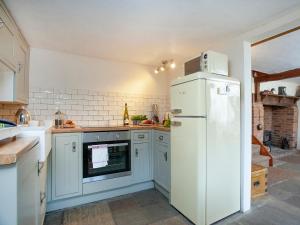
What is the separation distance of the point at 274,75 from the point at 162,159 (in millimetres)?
4036

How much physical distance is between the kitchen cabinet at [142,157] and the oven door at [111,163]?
0.09 m

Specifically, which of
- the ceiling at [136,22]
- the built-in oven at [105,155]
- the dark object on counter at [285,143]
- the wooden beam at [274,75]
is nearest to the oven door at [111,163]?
the built-in oven at [105,155]

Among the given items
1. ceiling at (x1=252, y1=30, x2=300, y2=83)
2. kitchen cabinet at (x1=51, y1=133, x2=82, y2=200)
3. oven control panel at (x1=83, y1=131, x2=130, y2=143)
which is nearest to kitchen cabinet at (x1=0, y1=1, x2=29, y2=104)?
kitchen cabinet at (x1=51, y1=133, x2=82, y2=200)

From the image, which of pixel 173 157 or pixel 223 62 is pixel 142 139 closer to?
pixel 173 157

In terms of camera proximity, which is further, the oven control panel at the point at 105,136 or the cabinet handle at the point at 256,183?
the cabinet handle at the point at 256,183

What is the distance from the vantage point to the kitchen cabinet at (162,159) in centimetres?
222

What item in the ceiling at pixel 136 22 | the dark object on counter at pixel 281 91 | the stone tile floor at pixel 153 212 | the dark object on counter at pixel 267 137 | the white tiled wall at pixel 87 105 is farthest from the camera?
the dark object on counter at pixel 267 137

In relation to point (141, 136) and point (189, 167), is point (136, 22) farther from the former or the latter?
point (189, 167)

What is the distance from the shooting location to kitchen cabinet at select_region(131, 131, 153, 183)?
8.02ft

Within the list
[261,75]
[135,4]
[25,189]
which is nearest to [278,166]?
[261,75]

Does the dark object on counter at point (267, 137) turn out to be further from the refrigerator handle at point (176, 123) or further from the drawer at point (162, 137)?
the refrigerator handle at point (176, 123)

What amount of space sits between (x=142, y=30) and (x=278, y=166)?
409 cm

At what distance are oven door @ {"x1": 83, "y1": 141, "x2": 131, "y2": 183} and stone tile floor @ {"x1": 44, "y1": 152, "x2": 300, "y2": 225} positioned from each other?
33cm

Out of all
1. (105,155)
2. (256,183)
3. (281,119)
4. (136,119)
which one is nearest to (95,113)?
(136,119)
